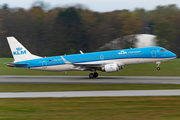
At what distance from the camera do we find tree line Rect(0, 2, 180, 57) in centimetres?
7794

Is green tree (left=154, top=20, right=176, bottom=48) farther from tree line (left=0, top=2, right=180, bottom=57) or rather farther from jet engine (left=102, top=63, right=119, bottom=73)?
jet engine (left=102, top=63, right=119, bottom=73)

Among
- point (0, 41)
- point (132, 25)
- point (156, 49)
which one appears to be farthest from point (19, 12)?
point (156, 49)

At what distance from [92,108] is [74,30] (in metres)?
68.5

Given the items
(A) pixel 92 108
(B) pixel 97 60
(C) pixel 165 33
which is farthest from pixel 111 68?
(C) pixel 165 33

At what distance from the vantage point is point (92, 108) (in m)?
13.8

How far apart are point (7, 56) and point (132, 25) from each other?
41.5m

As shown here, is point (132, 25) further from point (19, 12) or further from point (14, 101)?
point (14, 101)

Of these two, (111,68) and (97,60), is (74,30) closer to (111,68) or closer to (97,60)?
(97,60)

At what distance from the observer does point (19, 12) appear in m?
93.2

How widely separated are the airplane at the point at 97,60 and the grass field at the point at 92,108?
14.5m

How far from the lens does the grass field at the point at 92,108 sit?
472 inches

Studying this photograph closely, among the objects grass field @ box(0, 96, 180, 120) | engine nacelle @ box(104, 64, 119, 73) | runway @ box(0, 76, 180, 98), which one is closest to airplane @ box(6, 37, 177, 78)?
engine nacelle @ box(104, 64, 119, 73)

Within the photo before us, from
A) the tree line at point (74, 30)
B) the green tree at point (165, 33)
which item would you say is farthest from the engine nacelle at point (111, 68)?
the green tree at point (165, 33)

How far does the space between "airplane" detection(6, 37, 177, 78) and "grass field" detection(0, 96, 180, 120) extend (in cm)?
1450
